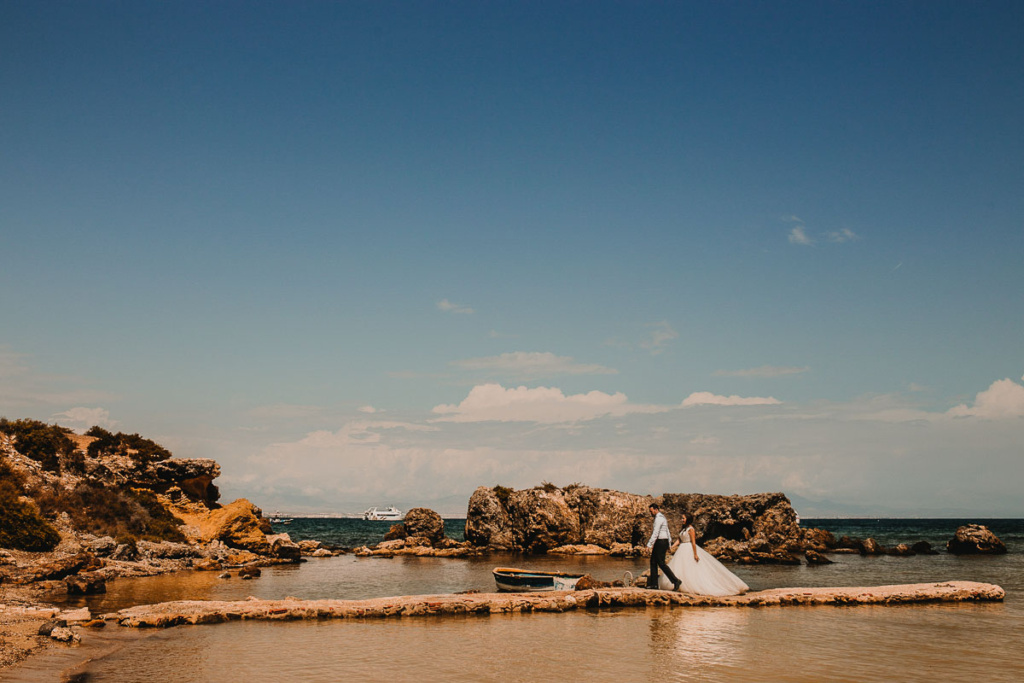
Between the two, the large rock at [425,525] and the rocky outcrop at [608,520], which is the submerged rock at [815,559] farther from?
the large rock at [425,525]

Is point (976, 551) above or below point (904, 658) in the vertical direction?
below

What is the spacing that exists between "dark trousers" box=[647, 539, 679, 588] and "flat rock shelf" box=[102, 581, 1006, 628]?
0.73m

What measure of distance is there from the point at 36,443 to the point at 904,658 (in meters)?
47.1

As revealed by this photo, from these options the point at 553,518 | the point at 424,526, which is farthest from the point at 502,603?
the point at 424,526

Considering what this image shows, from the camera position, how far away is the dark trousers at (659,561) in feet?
67.6

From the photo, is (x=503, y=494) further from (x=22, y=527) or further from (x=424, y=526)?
(x=22, y=527)

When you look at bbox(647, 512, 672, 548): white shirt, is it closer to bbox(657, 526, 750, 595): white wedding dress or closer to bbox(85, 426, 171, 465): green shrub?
bbox(657, 526, 750, 595): white wedding dress

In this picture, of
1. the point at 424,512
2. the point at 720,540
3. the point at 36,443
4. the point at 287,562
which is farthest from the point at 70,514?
the point at 720,540

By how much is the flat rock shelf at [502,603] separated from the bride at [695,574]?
1.67 feet

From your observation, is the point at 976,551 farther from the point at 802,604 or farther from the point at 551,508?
the point at 802,604

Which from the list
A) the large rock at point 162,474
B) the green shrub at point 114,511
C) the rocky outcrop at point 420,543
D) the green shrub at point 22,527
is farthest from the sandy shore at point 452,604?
the rocky outcrop at point 420,543

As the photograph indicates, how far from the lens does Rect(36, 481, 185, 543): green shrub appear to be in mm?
35938

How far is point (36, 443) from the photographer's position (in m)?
40.2

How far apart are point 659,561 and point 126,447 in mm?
45471
